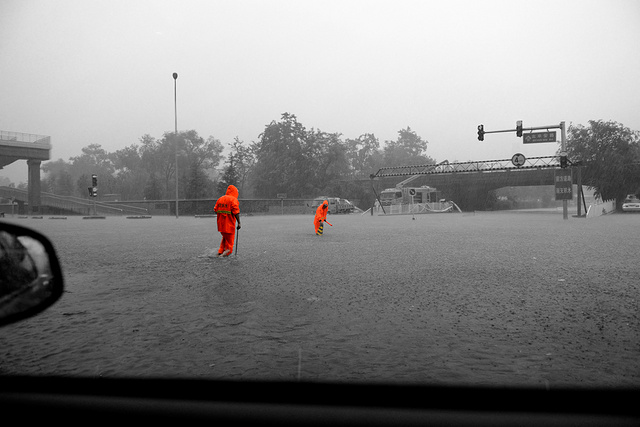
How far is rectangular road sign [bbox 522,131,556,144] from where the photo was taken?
93.2 feet

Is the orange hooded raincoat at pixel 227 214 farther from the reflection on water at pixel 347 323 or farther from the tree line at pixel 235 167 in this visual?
the tree line at pixel 235 167

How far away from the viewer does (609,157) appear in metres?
40.8

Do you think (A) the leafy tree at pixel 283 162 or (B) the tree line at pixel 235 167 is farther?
(A) the leafy tree at pixel 283 162

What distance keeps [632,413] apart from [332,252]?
9531 millimetres

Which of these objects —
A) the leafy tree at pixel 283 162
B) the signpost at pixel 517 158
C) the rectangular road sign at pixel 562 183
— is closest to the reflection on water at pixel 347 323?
the rectangular road sign at pixel 562 183

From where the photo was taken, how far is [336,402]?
2.15m

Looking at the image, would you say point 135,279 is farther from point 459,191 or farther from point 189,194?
point 459,191

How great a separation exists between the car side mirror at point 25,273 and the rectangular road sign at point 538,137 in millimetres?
29662

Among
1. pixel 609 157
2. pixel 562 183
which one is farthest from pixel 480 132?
pixel 609 157

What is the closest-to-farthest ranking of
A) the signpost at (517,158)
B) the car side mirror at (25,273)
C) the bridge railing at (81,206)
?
the car side mirror at (25,273) < the bridge railing at (81,206) < the signpost at (517,158)

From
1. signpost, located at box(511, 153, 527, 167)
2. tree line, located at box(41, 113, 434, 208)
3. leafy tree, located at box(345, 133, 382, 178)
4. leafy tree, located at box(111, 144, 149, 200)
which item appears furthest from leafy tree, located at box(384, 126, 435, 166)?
signpost, located at box(511, 153, 527, 167)

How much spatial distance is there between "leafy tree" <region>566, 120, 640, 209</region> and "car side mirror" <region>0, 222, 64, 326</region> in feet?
146

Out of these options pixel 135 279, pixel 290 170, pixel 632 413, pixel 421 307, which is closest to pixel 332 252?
pixel 135 279

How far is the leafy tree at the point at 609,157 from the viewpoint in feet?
133
